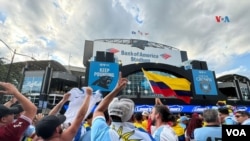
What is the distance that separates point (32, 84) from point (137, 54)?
24.3 metres

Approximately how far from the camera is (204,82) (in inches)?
1644

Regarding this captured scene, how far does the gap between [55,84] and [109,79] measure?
20.5 m

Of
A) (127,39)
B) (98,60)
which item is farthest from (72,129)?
(127,39)

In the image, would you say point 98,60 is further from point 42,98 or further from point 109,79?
point 42,98

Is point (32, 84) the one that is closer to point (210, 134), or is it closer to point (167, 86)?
point (167, 86)

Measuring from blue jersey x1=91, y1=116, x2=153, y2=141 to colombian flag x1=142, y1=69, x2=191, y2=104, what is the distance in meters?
5.90

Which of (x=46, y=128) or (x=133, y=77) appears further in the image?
(x=133, y=77)

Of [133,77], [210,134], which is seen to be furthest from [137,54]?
[210,134]

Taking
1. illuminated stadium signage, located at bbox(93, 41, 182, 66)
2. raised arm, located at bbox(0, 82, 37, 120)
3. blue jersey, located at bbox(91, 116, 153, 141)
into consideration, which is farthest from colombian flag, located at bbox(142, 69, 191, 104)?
illuminated stadium signage, located at bbox(93, 41, 182, 66)

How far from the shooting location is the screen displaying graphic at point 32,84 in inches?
1730

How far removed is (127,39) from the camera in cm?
5741

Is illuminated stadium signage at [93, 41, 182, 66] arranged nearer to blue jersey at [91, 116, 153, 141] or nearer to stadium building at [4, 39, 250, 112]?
stadium building at [4, 39, 250, 112]

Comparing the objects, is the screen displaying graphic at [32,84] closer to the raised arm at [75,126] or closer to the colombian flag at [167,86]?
the colombian flag at [167,86]

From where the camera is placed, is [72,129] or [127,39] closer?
[72,129]
